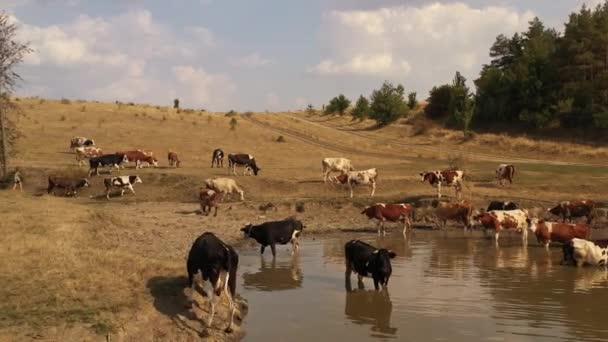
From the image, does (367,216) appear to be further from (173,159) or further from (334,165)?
(173,159)

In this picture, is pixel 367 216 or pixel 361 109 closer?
pixel 367 216

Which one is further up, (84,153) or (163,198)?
(84,153)

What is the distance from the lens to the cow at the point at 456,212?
2525cm

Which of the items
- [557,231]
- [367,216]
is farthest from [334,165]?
[557,231]

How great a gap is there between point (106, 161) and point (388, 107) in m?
50.8

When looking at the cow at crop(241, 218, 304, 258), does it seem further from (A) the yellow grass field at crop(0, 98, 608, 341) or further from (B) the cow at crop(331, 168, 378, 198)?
(B) the cow at crop(331, 168, 378, 198)

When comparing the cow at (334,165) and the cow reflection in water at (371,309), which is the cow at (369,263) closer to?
the cow reflection in water at (371,309)

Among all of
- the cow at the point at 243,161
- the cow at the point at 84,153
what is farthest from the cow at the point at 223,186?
the cow at the point at 84,153

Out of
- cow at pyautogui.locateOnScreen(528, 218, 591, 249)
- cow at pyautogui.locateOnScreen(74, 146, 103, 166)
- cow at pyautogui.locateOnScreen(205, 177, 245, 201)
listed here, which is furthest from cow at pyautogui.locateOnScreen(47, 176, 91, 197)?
cow at pyautogui.locateOnScreen(528, 218, 591, 249)

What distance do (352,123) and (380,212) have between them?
2650 inches

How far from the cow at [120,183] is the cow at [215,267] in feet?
66.7

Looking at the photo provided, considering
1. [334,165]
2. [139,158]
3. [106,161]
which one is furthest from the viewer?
[139,158]

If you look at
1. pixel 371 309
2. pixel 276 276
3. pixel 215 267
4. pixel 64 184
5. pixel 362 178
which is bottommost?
pixel 276 276

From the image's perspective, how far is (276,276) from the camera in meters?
16.9
